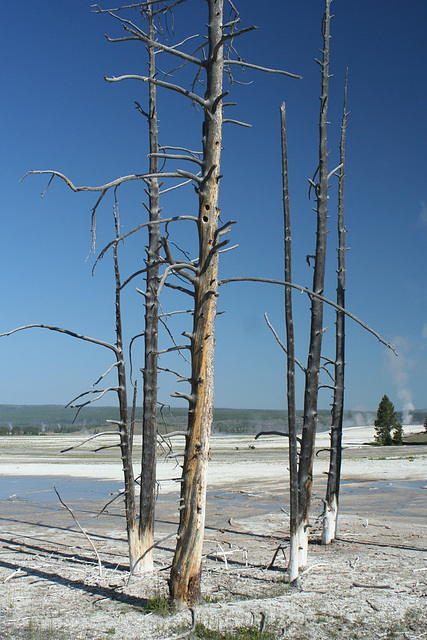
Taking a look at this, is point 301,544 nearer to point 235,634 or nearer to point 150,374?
point 235,634

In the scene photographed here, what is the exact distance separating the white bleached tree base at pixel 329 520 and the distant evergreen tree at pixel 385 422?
3958 centimetres

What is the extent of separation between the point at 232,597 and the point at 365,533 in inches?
224

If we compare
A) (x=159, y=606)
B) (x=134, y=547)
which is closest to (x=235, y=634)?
(x=159, y=606)

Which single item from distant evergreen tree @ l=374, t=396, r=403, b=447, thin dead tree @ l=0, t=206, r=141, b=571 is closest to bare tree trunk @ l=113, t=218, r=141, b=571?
thin dead tree @ l=0, t=206, r=141, b=571

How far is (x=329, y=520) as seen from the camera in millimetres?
11117

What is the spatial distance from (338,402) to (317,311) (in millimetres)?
2091

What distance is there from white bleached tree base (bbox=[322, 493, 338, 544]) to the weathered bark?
480 centimetres

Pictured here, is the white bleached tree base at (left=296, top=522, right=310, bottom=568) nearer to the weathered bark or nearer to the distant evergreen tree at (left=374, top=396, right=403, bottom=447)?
the weathered bark

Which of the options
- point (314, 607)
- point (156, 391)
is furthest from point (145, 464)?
point (314, 607)

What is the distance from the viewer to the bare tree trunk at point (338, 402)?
11.0 meters

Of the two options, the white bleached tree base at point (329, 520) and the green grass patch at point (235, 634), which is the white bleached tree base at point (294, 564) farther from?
the white bleached tree base at point (329, 520)

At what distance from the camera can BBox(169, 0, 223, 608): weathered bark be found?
6684mm

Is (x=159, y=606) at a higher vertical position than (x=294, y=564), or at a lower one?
lower

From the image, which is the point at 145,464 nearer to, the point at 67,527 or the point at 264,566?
the point at 264,566
